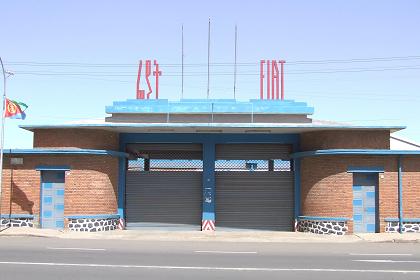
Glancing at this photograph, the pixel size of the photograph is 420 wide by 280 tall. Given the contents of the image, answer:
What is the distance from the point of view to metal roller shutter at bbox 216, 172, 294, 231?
2450 cm

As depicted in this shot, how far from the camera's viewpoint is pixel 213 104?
23.9 m

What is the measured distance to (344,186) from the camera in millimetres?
22344

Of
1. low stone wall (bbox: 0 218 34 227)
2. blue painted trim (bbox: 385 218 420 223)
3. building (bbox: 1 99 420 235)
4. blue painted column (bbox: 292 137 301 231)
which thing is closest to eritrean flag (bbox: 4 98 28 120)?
building (bbox: 1 99 420 235)

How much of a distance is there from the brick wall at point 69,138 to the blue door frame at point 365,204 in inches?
423

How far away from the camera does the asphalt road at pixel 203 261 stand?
11055 mm

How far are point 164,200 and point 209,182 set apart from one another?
7.26 ft

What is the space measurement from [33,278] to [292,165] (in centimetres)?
1627

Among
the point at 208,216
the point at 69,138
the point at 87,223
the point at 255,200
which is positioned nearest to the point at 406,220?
the point at 255,200

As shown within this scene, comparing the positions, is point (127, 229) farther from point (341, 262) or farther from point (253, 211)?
point (341, 262)

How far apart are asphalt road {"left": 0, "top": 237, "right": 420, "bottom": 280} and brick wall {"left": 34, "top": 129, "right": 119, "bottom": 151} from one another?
561 centimetres

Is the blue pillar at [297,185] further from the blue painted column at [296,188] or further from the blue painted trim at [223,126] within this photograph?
the blue painted trim at [223,126]

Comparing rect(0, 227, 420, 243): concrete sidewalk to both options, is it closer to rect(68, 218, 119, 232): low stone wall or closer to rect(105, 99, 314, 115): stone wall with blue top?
rect(68, 218, 119, 232): low stone wall

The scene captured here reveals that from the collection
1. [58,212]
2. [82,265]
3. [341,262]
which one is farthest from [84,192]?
[341,262]

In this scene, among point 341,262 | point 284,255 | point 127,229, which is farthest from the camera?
point 127,229
